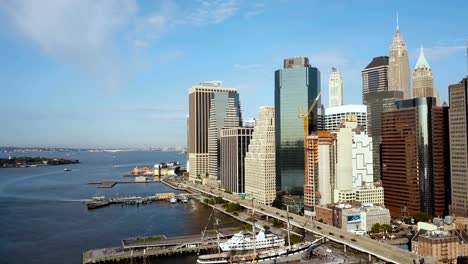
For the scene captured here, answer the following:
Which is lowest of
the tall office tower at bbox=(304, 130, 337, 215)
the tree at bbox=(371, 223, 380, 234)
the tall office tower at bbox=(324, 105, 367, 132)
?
the tree at bbox=(371, 223, 380, 234)

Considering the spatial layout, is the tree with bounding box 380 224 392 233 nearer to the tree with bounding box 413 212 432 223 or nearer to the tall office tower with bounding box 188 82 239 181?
the tree with bounding box 413 212 432 223

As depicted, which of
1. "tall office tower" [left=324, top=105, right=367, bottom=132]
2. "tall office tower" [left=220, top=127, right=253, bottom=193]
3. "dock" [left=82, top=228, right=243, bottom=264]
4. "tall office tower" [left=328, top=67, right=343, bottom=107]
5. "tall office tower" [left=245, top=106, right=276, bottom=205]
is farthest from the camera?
"tall office tower" [left=328, top=67, right=343, bottom=107]

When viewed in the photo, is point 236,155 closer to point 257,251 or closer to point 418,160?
point 418,160

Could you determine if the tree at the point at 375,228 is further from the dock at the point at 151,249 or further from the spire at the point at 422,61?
the spire at the point at 422,61

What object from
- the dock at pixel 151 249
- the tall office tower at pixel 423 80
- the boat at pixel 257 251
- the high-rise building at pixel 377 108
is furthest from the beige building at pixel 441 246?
the tall office tower at pixel 423 80

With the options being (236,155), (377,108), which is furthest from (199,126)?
(377,108)

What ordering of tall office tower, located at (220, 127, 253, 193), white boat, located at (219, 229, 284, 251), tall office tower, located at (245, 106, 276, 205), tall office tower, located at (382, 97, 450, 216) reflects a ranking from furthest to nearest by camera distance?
tall office tower, located at (220, 127, 253, 193), tall office tower, located at (245, 106, 276, 205), tall office tower, located at (382, 97, 450, 216), white boat, located at (219, 229, 284, 251)

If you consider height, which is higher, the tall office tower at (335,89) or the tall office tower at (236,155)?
the tall office tower at (335,89)

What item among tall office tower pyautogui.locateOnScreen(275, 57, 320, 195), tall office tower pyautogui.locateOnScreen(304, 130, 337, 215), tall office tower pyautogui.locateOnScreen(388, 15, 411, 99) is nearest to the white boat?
tall office tower pyautogui.locateOnScreen(304, 130, 337, 215)
